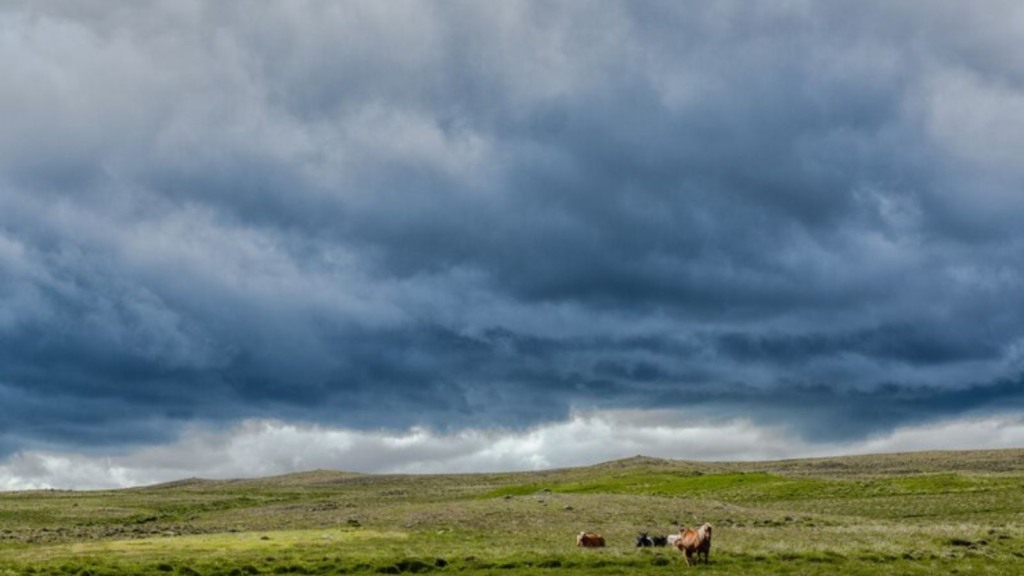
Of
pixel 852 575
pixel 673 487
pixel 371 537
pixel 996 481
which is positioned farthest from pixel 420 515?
pixel 996 481

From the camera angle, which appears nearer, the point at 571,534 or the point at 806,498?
the point at 571,534

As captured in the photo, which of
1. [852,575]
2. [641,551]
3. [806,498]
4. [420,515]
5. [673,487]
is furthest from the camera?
[673,487]

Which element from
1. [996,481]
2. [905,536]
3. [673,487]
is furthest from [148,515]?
[996,481]

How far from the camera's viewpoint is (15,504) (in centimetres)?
15250

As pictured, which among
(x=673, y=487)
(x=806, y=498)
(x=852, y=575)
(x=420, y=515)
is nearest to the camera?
(x=852, y=575)

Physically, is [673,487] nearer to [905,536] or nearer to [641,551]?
[905,536]

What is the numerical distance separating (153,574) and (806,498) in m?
85.2

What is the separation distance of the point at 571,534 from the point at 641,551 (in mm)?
12736

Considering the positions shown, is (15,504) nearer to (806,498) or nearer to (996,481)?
(806,498)

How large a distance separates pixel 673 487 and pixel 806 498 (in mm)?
28997

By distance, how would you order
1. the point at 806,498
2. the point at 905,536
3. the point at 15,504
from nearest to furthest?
the point at 905,536 → the point at 806,498 → the point at 15,504

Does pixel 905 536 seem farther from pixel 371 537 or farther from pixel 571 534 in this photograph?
pixel 371 537

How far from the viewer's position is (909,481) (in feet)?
403

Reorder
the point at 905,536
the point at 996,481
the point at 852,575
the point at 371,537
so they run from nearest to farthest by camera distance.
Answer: the point at 852,575 < the point at 905,536 < the point at 371,537 < the point at 996,481
